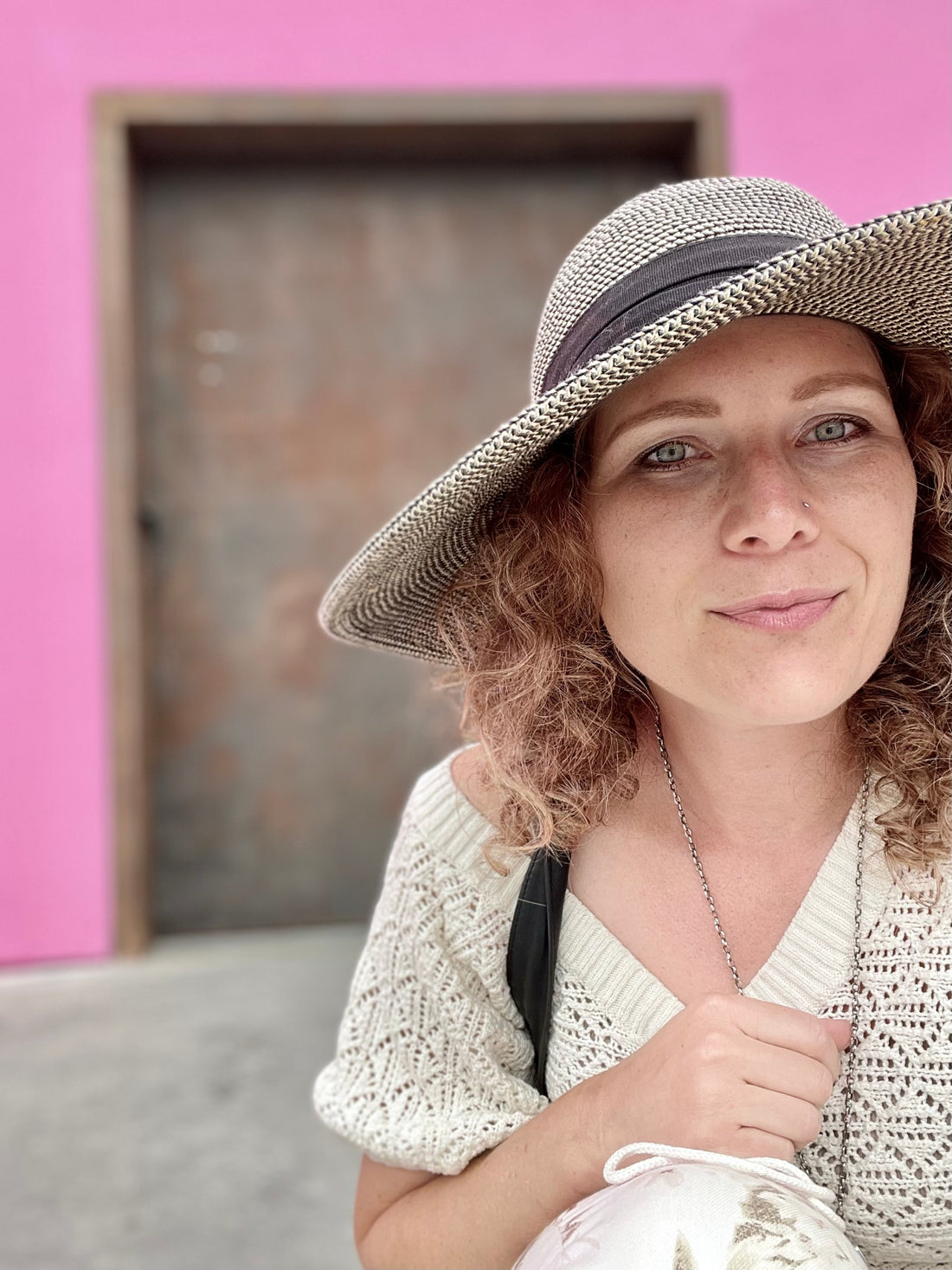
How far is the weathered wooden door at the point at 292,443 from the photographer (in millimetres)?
3012

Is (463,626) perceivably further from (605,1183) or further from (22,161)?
(22,161)

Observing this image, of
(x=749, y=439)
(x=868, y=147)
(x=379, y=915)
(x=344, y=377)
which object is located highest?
(x=868, y=147)

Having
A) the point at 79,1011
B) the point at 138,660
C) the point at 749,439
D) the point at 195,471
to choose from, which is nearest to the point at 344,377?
the point at 195,471

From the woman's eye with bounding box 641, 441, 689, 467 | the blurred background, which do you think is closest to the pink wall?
the blurred background

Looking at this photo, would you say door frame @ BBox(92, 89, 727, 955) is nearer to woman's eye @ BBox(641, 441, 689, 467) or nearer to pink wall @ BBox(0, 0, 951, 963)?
pink wall @ BBox(0, 0, 951, 963)

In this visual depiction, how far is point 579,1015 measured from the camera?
909mm

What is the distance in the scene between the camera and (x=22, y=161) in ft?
9.10

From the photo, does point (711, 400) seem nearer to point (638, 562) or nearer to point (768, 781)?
point (638, 562)

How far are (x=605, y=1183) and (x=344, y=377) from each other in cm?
251

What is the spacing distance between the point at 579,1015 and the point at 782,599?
39cm

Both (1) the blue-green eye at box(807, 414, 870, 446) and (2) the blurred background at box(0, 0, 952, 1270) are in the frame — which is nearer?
(1) the blue-green eye at box(807, 414, 870, 446)

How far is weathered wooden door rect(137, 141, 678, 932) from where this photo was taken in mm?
3012

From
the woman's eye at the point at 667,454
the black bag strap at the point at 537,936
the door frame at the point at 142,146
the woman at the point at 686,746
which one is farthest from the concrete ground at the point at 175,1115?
the woman's eye at the point at 667,454

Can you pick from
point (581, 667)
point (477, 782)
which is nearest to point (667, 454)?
point (581, 667)
